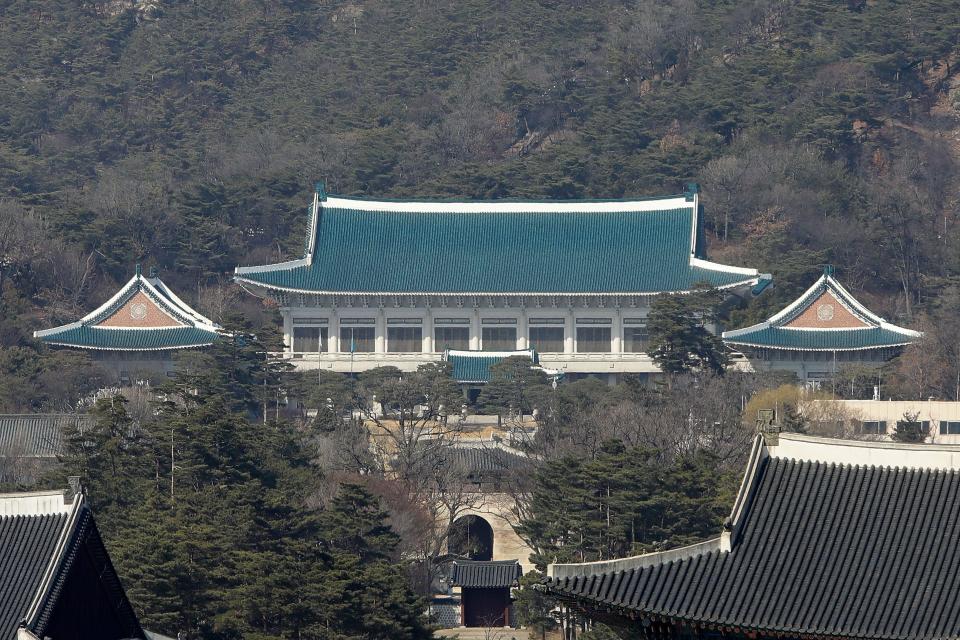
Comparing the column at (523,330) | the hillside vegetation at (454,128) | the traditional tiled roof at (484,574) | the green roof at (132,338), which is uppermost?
the hillside vegetation at (454,128)

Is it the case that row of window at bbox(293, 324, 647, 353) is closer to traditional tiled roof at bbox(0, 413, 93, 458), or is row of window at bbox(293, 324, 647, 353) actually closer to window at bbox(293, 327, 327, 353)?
window at bbox(293, 327, 327, 353)

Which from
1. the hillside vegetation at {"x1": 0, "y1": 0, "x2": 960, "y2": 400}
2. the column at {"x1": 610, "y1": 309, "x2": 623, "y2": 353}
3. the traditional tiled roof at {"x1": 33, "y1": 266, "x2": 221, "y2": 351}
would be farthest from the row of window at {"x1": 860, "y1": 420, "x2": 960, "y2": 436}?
the traditional tiled roof at {"x1": 33, "y1": 266, "x2": 221, "y2": 351}

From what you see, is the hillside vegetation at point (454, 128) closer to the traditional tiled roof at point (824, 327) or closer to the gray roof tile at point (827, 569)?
the traditional tiled roof at point (824, 327)

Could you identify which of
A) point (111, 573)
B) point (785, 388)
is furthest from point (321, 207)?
point (111, 573)

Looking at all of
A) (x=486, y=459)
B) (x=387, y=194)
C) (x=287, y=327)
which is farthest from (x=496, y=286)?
(x=387, y=194)

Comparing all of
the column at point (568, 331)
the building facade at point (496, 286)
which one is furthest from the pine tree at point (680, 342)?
the column at point (568, 331)

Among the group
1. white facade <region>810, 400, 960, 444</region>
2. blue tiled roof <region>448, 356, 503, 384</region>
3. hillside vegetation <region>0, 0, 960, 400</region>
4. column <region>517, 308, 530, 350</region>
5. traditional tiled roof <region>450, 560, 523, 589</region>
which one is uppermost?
hillside vegetation <region>0, 0, 960, 400</region>
